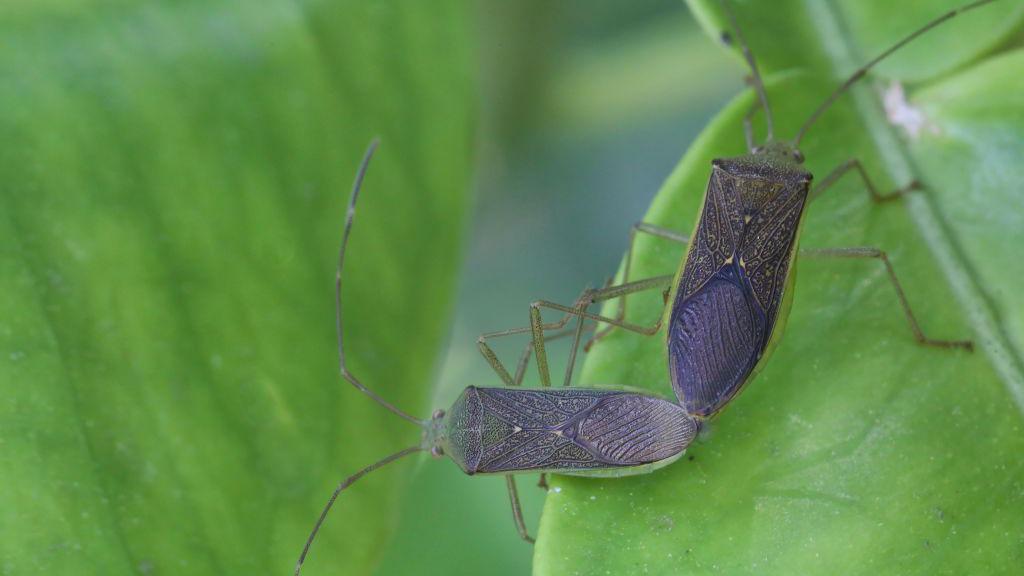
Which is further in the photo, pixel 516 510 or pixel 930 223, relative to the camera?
pixel 516 510

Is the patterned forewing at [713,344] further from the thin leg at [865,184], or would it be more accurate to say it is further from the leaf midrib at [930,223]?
the leaf midrib at [930,223]

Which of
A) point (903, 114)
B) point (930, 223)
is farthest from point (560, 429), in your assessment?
point (903, 114)

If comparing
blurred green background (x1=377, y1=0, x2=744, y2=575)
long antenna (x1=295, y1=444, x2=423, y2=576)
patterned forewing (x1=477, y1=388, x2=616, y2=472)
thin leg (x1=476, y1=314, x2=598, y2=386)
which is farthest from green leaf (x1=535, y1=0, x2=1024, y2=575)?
blurred green background (x1=377, y1=0, x2=744, y2=575)

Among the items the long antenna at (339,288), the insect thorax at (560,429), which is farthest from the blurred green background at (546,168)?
the long antenna at (339,288)

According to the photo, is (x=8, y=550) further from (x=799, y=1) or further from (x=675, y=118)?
(x=675, y=118)

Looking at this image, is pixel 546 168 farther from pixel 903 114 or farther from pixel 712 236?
pixel 903 114

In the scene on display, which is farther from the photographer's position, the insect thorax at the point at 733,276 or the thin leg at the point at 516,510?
the thin leg at the point at 516,510

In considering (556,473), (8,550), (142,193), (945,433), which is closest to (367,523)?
(556,473)
